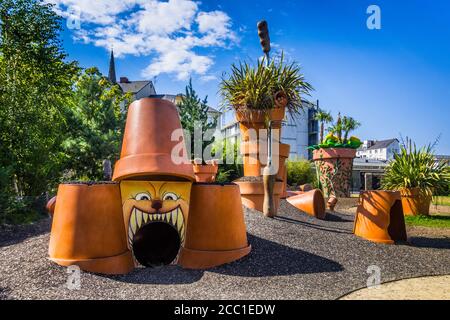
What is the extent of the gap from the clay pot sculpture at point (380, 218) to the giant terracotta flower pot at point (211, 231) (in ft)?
9.93

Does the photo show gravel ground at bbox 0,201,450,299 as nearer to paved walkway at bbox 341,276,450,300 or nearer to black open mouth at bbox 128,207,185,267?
paved walkway at bbox 341,276,450,300

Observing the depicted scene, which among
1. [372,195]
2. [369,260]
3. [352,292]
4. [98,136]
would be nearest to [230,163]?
[98,136]

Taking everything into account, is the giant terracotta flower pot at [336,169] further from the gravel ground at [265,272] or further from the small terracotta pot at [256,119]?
the gravel ground at [265,272]

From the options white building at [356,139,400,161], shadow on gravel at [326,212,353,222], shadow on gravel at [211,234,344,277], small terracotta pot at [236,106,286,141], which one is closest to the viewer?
shadow on gravel at [211,234,344,277]

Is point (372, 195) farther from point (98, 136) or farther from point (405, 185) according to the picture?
point (98, 136)

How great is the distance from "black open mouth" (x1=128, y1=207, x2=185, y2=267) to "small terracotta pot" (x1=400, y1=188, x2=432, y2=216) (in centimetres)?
806

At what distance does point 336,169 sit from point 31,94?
13.8 meters

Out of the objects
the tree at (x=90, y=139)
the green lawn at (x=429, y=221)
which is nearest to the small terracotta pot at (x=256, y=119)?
the green lawn at (x=429, y=221)

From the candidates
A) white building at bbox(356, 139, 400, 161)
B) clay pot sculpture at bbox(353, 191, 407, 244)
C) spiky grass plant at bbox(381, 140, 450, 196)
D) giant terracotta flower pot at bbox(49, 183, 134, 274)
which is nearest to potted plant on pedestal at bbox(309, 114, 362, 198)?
spiky grass plant at bbox(381, 140, 450, 196)

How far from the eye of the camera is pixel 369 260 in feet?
19.4

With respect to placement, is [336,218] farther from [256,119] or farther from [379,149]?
[379,149]

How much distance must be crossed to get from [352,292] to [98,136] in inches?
502

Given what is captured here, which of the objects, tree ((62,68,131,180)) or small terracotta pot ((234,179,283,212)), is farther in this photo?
tree ((62,68,131,180))

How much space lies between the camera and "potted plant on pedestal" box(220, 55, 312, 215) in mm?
8852
